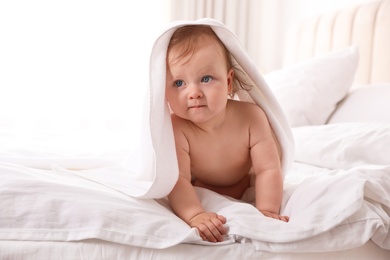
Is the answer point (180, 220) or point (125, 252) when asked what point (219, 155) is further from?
point (125, 252)

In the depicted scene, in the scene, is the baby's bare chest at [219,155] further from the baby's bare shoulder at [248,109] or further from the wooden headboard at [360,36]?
the wooden headboard at [360,36]

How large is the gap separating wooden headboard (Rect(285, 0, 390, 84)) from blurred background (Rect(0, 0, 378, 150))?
13.9 inches

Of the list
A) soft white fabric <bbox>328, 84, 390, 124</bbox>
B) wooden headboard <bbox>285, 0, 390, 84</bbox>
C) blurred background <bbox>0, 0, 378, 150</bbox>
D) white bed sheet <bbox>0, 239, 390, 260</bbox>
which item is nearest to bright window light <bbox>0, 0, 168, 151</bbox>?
blurred background <bbox>0, 0, 378, 150</bbox>

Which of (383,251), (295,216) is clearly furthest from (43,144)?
(383,251)

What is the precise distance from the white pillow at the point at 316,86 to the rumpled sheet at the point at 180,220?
42.3 inches

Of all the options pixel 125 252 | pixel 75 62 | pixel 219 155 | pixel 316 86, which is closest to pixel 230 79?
pixel 219 155

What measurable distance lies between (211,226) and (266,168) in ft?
1.14

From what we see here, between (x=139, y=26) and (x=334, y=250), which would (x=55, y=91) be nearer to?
(x=139, y=26)

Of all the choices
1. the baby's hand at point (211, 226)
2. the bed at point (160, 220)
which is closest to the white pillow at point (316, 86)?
the bed at point (160, 220)

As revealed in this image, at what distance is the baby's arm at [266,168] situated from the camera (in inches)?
50.1

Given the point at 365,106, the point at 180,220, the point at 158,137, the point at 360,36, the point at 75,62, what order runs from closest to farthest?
the point at 180,220 → the point at 158,137 → the point at 365,106 → the point at 360,36 → the point at 75,62

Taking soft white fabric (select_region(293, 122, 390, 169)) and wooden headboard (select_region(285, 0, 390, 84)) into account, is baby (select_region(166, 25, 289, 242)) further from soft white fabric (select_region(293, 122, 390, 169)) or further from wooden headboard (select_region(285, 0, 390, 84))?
wooden headboard (select_region(285, 0, 390, 84))

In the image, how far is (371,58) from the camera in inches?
109

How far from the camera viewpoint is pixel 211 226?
42.3 inches
